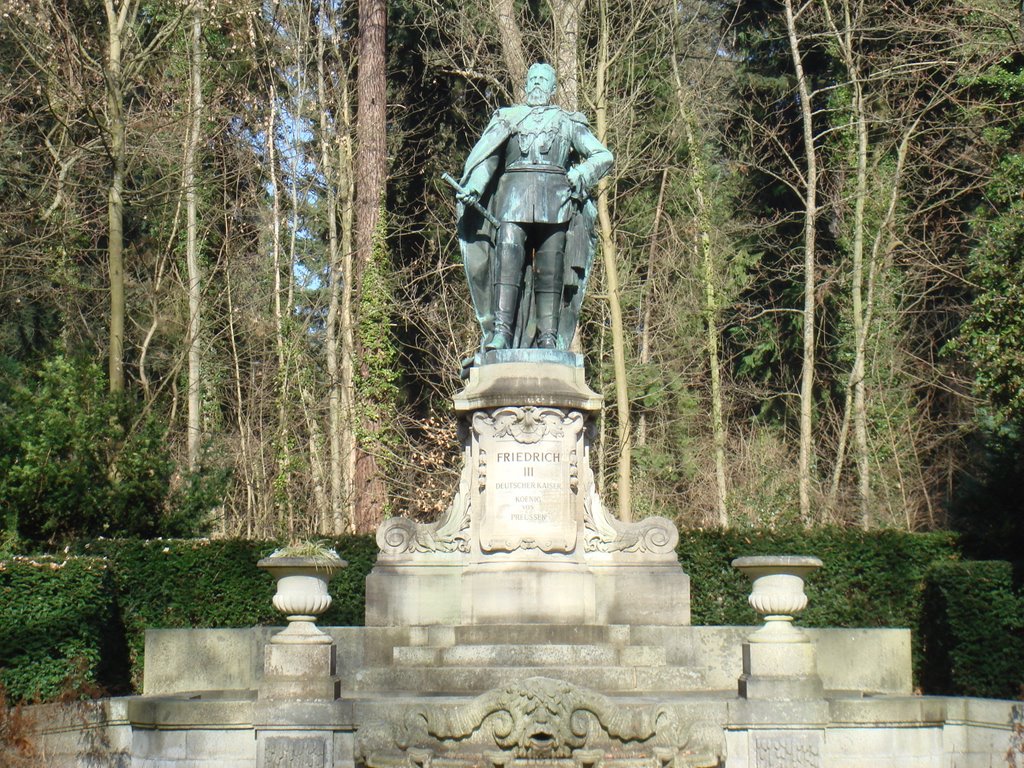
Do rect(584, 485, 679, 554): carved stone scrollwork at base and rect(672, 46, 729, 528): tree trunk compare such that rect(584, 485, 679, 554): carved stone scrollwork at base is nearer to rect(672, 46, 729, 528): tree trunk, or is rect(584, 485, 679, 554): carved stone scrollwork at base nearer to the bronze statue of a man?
the bronze statue of a man

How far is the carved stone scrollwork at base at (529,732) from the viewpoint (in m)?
9.66

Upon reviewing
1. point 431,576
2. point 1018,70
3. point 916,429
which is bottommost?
point 431,576

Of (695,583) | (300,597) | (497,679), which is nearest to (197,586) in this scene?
(695,583)

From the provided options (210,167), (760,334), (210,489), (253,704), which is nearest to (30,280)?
(210,167)

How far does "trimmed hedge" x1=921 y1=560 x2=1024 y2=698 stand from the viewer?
44.4 ft

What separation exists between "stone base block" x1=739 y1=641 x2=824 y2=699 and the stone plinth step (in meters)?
1.19

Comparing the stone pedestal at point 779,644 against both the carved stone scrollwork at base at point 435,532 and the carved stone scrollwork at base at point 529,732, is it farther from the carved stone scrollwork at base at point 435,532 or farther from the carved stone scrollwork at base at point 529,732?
the carved stone scrollwork at base at point 435,532

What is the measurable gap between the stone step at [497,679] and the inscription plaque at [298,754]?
1.25m

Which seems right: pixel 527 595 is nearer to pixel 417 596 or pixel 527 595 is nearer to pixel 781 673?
pixel 417 596

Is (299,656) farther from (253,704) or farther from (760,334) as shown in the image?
(760,334)

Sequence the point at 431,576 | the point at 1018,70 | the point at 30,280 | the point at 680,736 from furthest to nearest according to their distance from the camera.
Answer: the point at 30,280
the point at 1018,70
the point at 431,576
the point at 680,736

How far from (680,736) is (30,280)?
18.4 meters

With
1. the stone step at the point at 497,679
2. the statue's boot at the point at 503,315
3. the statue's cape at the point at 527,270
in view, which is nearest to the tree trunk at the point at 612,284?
the statue's cape at the point at 527,270

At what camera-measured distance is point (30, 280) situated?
83.2 feet
